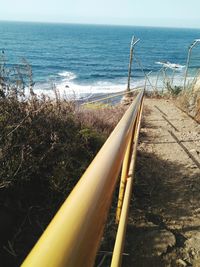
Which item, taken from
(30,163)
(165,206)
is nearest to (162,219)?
→ (165,206)

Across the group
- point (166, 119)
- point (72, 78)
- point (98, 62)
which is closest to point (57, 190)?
point (166, 119)

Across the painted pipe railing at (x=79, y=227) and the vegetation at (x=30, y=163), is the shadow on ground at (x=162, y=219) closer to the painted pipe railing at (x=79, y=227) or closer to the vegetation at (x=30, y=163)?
the vegetation at (x=30, y=163)

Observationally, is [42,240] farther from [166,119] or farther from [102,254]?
[166,119]

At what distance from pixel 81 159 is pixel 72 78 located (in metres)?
46.1

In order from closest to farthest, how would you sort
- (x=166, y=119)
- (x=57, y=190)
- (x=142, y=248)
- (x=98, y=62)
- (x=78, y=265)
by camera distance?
(x=78, y=265) < (x=142, y=248) < (x=57, y=190) < (x=166, y=119) < (x=98, y=62)

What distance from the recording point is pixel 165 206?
3801mm

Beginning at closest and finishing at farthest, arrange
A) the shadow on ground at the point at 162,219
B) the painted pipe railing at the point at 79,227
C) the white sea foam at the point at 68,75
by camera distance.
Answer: the painted pipe railing at the point at 79,227 → the shadow on ground at the point at 162,219 → the white sea foam at the point at 68,75

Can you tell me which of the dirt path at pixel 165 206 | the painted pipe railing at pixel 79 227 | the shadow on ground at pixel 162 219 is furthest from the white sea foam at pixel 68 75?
the painted pipe railing at pixel 79 227

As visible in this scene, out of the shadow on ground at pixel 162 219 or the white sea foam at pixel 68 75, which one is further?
the white sea foam at pixel 68 75

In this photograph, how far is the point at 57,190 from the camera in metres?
3.29

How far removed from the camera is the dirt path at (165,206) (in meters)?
2.88

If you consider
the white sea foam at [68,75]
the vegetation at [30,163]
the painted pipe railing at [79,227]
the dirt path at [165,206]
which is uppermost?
the painted pipe railing at [79,227]

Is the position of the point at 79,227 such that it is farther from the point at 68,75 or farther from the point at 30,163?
the point at 68,75

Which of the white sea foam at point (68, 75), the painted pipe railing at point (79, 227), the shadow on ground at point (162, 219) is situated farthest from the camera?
the white sea foam at point (68, 75)
